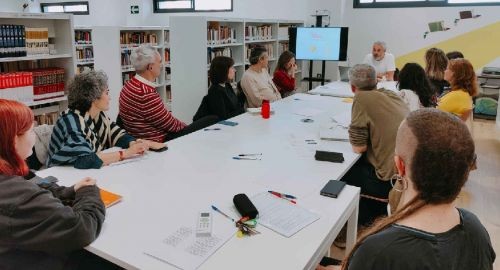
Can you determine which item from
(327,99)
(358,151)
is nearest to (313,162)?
(358,151)

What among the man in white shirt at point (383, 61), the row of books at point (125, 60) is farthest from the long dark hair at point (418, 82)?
the row of books at point (125, 60)

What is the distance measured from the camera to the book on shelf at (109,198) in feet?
5.62

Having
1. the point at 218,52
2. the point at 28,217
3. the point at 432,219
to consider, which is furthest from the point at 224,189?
the point at 218,52

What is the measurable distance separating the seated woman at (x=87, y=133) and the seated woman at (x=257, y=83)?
2.10 m

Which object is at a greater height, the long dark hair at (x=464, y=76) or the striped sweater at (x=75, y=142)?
the long dark hair at (x=464, y=76)

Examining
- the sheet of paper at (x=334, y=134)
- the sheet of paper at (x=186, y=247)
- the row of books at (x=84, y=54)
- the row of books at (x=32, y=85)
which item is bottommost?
the sheet of paper at (x=186, y=247)

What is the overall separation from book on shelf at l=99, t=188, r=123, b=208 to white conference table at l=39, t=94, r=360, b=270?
1.0 inches

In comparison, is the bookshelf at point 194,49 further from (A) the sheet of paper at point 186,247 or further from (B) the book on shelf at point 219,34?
(A) the sheet of paper at point 186,247

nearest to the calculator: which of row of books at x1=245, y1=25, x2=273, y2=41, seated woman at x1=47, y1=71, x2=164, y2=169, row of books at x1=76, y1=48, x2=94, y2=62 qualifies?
seated woman at x1=47, y1=71, x2=164, y2=169

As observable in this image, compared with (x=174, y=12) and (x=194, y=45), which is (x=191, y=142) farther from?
(x=174, y=12)

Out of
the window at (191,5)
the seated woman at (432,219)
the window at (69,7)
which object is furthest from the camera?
the window at (69,7)

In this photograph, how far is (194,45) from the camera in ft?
16.0

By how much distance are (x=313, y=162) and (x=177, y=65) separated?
3131 mm

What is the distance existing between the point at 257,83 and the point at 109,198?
9.77ft
